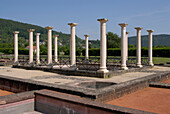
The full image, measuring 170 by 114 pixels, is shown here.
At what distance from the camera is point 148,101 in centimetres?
791

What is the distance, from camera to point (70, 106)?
700 centimetres

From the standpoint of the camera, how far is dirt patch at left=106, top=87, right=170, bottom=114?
22.9 ft

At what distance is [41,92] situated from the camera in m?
8.31

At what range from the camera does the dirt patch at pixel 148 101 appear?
6973 millimetres

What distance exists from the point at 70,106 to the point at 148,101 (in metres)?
3.13

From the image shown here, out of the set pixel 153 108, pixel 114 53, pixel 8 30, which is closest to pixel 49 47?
pixel 153 108

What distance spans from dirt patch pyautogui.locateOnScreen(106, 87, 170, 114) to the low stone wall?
1.46m

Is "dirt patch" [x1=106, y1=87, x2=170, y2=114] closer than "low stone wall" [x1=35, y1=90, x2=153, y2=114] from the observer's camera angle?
No

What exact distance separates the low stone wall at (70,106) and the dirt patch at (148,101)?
4.80 ft

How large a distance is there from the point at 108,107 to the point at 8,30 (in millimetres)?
152328

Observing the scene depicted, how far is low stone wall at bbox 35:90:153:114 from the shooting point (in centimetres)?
597

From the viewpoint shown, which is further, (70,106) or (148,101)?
(148,101)

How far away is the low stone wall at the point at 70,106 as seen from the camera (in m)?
5.97

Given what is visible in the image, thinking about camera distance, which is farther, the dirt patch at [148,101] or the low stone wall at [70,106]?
the dirt patch at [148,101]
